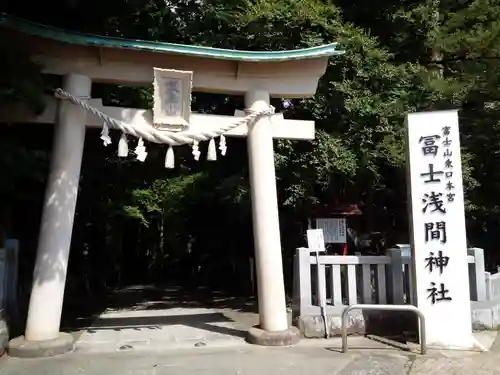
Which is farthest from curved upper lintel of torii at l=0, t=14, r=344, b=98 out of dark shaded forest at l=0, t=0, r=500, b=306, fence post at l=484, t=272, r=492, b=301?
fence post at l=484, t=272, r=492, b=301

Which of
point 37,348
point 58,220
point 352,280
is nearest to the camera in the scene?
point 37,348

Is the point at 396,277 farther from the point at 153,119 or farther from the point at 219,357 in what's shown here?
the point at 153,119

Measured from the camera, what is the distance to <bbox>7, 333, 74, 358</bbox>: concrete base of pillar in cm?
709

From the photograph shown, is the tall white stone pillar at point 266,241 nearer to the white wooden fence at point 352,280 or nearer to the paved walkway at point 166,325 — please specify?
the paved walkway at point 166,325

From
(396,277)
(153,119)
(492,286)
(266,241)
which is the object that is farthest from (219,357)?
(492,286)

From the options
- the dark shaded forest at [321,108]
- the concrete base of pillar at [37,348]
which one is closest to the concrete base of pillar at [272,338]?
the concrete base of pillar at [37,348]

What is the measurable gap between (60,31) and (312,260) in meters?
5.40

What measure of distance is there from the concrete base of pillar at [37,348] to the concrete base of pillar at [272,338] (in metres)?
2.72

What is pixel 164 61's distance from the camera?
8211mm

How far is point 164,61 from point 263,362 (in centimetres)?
479

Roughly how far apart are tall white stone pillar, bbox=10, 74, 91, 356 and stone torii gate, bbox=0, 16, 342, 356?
0.01 meters

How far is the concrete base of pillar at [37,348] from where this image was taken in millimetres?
7094

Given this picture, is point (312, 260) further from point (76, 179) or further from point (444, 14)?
point (444, 14)

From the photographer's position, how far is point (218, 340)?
27.1 feet
